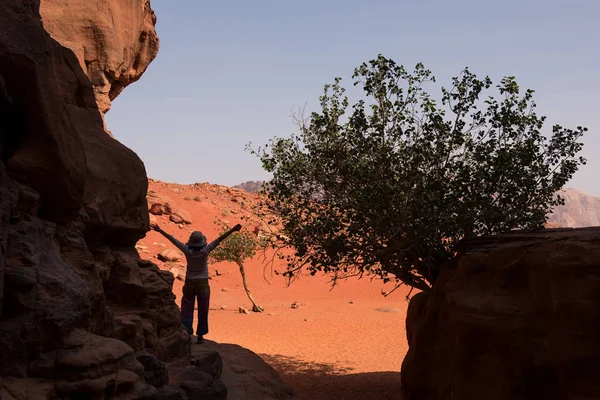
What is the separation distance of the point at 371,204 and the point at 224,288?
83.3 ft

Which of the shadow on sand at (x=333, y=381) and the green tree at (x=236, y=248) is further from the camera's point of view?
the green tree at (x=236, y=248)

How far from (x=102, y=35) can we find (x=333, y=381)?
532 inches

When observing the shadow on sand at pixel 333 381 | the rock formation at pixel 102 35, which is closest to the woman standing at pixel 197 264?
the shadow on sand at pixel 333 381

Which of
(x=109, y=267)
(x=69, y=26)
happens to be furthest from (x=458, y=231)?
(x=69, y=26)

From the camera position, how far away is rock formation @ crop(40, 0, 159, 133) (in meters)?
18.4

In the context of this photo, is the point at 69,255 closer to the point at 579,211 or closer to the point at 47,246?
the point at 47,246

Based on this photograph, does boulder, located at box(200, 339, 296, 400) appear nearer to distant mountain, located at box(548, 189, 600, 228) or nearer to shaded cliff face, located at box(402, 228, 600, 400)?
shaded cliff face, located at box(402, 228, 600, 400)

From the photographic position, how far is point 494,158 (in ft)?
35.3

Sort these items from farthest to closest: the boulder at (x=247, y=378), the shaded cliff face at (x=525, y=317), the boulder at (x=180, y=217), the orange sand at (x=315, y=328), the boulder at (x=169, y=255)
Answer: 1. the boulder at (x=180, y=217)
2. the boulder at (x=169, y=255)
3. the orange sand at (x=315, y=328)
4. the boulder at (x=247, y=378)
5. the shaded cliff face at (x=525, y=317)

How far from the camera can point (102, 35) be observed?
61.9 feet

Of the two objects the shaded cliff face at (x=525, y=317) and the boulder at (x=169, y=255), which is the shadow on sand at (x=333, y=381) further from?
the boulder at (x=169, y=255)

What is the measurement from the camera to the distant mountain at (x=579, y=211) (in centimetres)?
15425

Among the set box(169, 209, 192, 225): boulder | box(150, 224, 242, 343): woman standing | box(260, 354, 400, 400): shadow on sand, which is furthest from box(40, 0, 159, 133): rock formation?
box(169, 209, 192, 225): boulder

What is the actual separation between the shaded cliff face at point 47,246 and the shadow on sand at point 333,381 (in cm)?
624
